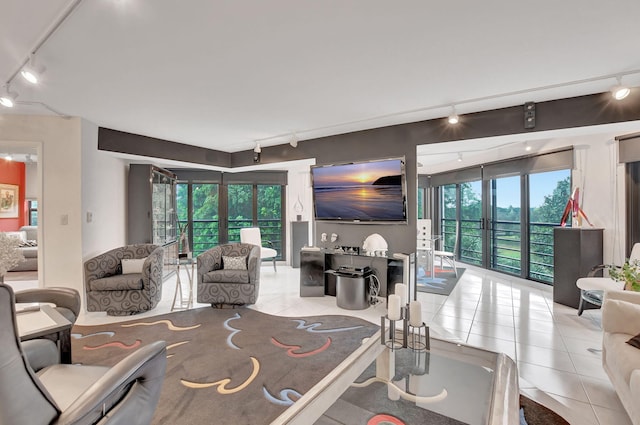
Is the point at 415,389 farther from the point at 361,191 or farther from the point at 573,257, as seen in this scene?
the point at 573,257

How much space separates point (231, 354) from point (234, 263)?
1686 millimetres

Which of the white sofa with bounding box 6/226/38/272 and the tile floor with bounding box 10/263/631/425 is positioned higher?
the white sofa with bounding box 6/226/38/272

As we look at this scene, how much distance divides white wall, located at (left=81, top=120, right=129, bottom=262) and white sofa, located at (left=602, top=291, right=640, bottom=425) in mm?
5274

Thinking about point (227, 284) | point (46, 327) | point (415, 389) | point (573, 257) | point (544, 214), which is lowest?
point (415, 389)

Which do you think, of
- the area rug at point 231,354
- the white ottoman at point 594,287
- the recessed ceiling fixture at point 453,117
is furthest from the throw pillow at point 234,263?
the white ottoman at point 594,287

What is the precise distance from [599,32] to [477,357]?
238cm

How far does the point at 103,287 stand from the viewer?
364cm

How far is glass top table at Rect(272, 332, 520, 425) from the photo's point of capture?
5.21 ft

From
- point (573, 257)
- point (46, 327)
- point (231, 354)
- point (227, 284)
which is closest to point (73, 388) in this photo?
point (46, 327)

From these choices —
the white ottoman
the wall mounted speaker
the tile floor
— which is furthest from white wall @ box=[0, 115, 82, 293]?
the white ottoman

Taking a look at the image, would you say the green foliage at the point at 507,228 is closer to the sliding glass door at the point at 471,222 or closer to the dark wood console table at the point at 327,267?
the sliding glass door at the point at 471,222

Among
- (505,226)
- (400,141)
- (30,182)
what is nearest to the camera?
(400,141)

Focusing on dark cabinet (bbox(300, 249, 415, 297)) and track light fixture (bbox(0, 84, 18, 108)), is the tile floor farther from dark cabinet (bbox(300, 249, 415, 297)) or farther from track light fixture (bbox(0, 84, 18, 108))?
track light fixture (bbox(0, 84, 18, 108))

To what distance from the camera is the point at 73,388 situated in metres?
1.49
